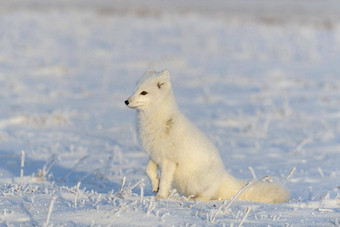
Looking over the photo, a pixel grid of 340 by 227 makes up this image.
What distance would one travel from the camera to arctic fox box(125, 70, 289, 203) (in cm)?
419

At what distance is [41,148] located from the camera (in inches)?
259

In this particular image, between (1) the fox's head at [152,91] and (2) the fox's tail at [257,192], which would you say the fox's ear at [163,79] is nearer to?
(1) the fox's head at [152,91]

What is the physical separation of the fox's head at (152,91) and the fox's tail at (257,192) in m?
0.95

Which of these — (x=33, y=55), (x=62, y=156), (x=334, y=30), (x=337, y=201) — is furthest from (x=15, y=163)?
(x=334, y=30)

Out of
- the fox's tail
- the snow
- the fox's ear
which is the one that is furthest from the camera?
the fox's tail

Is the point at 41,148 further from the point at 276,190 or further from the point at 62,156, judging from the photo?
the point at 276,190

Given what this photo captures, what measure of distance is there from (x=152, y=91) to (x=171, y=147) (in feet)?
1.66

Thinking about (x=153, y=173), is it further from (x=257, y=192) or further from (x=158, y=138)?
(x=257, y=192)

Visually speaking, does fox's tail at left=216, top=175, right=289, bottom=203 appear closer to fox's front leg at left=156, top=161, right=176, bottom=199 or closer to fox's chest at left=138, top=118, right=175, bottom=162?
fox's front leg at left=156, top=161, right=176, bottom=199

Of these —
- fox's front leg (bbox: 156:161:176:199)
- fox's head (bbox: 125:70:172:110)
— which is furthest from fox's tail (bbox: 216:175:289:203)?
fox's head (bbox: 125:70:172:110)

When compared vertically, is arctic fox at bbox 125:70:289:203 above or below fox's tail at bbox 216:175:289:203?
above

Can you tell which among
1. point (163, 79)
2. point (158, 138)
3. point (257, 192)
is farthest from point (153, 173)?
point (257, 192)

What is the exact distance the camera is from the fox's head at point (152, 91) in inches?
168

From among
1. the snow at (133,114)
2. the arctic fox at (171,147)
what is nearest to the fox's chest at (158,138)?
the arctic fox at (171,147)
